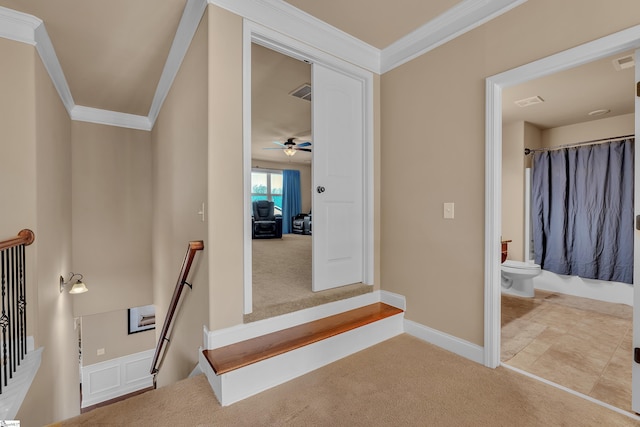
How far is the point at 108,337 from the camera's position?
5.19 m

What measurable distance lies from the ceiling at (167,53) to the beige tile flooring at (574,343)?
2432 mm

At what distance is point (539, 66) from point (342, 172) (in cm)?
153

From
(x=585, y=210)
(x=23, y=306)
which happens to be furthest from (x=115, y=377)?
(x=585, y=210)

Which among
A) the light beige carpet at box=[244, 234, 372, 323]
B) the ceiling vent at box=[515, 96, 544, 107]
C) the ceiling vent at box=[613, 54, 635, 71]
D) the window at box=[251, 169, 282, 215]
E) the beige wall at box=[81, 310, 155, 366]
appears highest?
the ceiling vent at box=[515, 96, 544, 107]

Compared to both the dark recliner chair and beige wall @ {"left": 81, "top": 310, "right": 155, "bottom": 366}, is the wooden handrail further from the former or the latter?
the dark recliner chair

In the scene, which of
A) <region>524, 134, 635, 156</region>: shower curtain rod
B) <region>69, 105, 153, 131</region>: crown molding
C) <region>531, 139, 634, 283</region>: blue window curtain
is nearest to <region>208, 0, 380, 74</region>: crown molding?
<region>524, 134, 635, 156</region>: shower curtain rod

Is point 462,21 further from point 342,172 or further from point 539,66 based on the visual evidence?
point 342,172

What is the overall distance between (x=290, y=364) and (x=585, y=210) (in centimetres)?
422

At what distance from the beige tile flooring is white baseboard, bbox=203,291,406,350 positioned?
40.3 inches

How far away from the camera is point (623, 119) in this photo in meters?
3.77

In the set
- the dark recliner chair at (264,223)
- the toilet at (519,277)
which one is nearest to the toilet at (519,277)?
the toilet at (519,277)

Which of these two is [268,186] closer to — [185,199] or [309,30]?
[185,199]

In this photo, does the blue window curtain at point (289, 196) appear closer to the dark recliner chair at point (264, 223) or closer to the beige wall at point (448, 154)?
the dark recliner chair at point (264, 223)

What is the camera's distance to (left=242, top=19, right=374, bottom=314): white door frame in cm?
197
